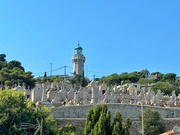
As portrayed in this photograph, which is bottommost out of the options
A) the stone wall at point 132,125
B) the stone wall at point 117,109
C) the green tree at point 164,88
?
the stone wall at point 132,125

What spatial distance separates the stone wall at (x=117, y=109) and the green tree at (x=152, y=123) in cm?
191

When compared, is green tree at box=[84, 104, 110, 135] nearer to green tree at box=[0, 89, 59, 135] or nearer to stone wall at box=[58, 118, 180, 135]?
green tree at box=[0, 89, 59, 135]

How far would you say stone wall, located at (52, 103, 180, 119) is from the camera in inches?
1406

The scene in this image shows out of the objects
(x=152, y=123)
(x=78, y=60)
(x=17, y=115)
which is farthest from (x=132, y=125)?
(x=78, y=60)

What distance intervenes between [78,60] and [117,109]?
6898 centimetres

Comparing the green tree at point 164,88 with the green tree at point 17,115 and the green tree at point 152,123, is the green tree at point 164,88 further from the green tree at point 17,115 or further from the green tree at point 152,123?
the green tree at point 17,115

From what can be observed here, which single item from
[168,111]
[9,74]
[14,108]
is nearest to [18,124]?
[14,108]

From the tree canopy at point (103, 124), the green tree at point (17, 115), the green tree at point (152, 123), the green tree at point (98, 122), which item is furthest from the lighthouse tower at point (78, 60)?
the green tree at point (17, 115)

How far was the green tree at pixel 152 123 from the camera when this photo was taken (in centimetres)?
3503

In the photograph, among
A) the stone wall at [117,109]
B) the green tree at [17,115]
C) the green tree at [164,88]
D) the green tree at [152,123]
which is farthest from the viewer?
the green tree at [164,88]

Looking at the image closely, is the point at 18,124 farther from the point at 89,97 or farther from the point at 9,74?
the point at 9,74

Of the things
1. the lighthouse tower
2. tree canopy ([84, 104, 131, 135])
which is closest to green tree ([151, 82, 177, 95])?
tree canopy ([84, 104, 131, 135])

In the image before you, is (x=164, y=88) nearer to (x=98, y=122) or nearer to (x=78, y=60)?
(x=98, y=122)

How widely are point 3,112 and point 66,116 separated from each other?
10.9 metres
